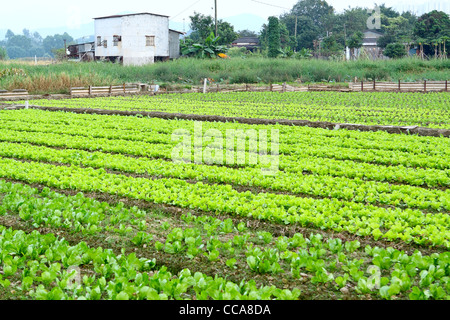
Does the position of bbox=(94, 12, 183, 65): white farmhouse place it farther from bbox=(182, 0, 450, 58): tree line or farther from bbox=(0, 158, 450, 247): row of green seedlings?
bbox=(0, 158, 450, 247): row of green seedlings

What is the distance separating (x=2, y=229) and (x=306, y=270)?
14.3 ft

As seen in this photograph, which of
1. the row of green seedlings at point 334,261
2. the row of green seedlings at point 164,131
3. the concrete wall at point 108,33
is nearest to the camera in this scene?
the row of green seedlings at point 334,261

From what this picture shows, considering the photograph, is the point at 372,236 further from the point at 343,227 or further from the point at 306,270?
the point at 306,270

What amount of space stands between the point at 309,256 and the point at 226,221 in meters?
1.65

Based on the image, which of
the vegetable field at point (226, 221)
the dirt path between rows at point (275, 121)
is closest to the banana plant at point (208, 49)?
the dirt path between rows at point (275, 121)

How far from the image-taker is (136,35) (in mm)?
54125

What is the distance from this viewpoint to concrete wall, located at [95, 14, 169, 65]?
54125 mm

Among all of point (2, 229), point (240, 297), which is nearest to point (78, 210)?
point (2, 229)

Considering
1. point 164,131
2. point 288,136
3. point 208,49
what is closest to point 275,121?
point 288,136

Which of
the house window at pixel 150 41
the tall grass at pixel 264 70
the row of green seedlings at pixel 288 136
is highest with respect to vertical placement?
the house window at pixel 150 41

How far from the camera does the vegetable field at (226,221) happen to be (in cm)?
529

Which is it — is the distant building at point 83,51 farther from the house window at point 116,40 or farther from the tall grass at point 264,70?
the tall grass at point 264,70

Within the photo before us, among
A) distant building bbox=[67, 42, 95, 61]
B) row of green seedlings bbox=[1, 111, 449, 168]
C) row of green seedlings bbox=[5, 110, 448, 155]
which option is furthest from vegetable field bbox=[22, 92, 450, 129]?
distant building bbox=[67, 42, 95, 61]

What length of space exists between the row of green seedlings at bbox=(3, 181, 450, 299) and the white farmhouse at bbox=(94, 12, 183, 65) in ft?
160
